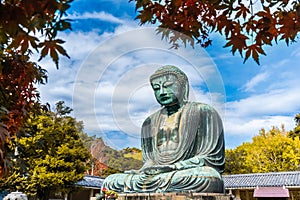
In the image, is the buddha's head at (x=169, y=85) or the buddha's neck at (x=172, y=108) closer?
the buddha's head at (x=169, y=85)

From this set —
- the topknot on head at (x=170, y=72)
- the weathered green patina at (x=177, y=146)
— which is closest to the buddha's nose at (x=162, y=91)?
the weathered green patina at (x=177, y=146)

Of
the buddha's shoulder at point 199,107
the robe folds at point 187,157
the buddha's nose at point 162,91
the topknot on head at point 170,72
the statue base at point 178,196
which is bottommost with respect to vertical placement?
the statue base at point 178,196

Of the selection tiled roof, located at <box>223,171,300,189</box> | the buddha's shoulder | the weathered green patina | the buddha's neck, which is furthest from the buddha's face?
tiled roof, located at <box>223,171,300,189</box>

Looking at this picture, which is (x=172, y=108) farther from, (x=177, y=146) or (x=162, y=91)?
(x=177, y=146)

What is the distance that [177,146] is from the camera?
21.4 ft

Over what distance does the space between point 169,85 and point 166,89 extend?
0.11 meters

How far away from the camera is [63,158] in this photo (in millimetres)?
14781

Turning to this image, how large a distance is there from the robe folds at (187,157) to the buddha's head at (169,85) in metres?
0.28

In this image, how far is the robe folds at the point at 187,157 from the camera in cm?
539

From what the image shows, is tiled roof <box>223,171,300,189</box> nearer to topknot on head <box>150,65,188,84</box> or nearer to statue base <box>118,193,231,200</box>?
topknot on head <box>150,65,188,84</box>

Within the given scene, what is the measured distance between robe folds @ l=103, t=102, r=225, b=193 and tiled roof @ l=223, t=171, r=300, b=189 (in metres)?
13.0

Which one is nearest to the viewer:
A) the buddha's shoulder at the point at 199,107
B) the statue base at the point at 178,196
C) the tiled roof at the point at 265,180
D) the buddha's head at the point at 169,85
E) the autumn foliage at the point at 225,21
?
the autumn foliage at the point at 225,21

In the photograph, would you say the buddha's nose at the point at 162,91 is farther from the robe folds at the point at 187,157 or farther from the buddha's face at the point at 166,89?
the robe folds at the point at 187,157

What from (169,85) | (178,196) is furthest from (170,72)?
(178,196)
